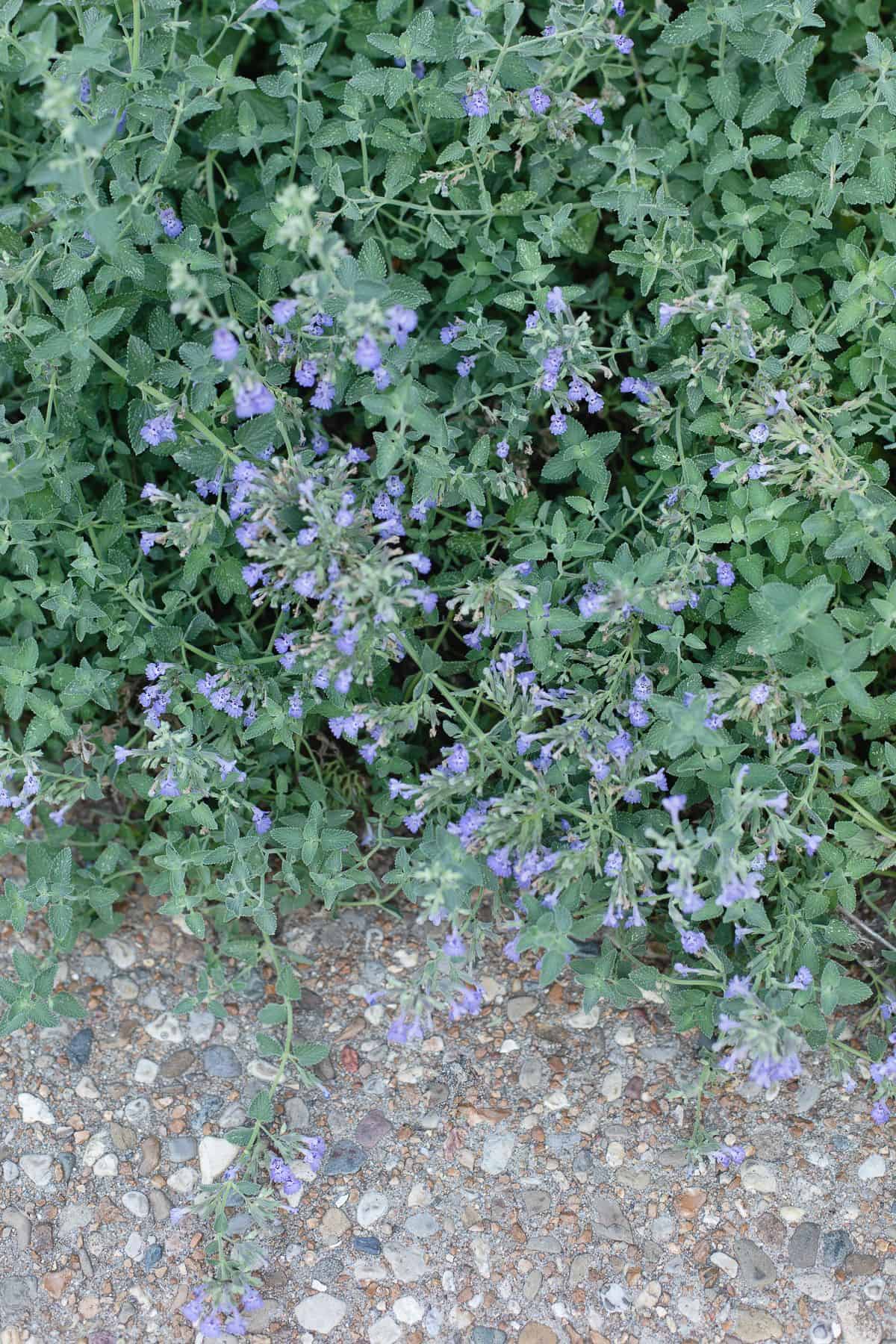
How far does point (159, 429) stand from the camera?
3.04 meters

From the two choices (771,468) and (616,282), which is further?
(616,282)

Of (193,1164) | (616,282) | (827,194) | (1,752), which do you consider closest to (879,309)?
(827,194)

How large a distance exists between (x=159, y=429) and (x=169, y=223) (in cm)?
67

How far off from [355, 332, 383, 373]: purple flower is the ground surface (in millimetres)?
1711

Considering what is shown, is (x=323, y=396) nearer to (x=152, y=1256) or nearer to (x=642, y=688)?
(x=642, y=688)

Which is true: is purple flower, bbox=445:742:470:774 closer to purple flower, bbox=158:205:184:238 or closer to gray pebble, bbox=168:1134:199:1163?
gray pebble, bbox=168:1134:199:1163

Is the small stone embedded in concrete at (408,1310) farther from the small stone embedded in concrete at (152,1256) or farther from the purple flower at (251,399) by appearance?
the purple flower at (251,399)

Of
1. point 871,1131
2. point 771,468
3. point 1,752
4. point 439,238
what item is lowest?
point 871,1131

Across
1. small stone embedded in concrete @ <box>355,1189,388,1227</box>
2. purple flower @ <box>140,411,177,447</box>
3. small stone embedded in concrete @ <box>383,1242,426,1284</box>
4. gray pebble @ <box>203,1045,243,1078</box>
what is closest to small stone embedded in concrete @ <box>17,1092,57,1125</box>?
gray pebble @ <box>203,1045,243,1078</box>

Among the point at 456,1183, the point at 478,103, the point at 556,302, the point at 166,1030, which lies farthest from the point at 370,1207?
the point at 478,103

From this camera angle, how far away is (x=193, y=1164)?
317cm

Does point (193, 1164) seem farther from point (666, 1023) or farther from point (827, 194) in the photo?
point (827, 194)

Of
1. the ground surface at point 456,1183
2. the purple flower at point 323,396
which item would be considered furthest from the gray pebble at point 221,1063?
the purple flower at point 323,396

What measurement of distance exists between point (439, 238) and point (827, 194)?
1067 mm
